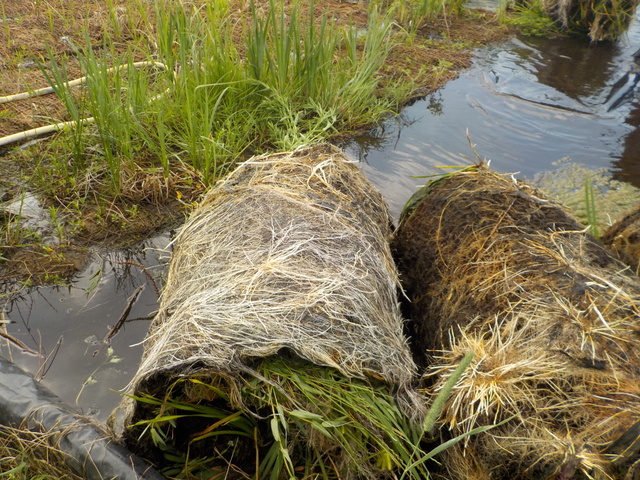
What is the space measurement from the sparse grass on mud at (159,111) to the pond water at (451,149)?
0.23 meters

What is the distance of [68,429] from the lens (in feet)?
7.14

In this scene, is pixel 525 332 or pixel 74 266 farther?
pixel 74 266

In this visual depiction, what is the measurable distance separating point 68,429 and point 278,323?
96 cm

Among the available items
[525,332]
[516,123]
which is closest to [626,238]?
[525,332]

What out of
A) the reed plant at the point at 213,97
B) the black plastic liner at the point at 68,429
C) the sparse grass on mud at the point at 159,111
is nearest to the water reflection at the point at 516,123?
the sparse grass on mud at the point at 159,111

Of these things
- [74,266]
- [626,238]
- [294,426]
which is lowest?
[74,266]

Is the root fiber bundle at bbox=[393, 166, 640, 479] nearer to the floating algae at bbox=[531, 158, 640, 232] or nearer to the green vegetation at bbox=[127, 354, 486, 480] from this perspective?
the green vegetation at bbox=[127, 354, 486, 480]

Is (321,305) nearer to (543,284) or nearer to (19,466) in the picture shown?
(543,284)

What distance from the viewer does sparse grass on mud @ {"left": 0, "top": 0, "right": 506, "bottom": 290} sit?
369cm

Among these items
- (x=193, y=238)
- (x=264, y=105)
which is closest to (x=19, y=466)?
(x=193, y=238)

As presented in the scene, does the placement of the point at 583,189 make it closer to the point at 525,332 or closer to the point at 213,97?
the point at 525,332

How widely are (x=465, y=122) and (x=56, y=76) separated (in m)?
3.85

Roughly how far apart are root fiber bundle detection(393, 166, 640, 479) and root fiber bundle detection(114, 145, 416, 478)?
0.88 feet

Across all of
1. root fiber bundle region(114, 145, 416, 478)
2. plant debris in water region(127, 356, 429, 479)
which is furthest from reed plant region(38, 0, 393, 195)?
plant debris in water region(127, 356, 429, 479)
